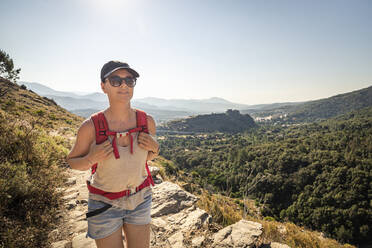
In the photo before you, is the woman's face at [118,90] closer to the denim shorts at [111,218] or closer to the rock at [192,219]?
the denim shorts at [111,218]

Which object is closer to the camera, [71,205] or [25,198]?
[25,198]

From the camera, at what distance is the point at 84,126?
1.34m

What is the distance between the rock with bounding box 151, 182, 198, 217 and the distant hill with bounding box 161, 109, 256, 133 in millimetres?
110704

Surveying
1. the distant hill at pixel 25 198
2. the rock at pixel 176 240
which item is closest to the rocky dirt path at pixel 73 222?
the distant hill at pixel 25 198

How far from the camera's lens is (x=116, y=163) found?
131 cm

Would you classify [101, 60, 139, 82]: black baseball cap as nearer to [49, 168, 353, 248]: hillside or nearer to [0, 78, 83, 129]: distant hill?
[49, 168, 353, 248]: hillside

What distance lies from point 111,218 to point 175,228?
199 centimetres

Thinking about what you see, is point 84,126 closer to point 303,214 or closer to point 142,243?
point 142,243

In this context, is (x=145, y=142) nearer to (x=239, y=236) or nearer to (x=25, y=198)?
(x=239, y=236)

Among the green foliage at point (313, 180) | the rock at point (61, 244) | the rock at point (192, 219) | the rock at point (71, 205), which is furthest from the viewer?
the green foliage at point (313, 180)

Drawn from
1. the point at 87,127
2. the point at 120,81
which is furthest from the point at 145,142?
the point at 120,81

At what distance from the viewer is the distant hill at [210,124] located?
11862cm

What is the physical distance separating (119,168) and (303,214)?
4167 centimetres

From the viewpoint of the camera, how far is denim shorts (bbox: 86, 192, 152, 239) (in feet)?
4.20
